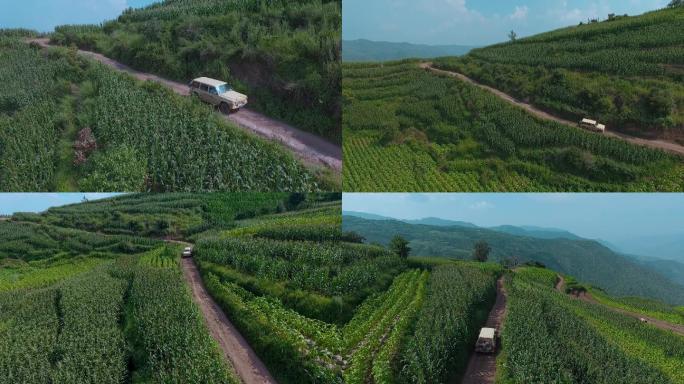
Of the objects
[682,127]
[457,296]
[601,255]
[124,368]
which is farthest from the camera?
[601,255]

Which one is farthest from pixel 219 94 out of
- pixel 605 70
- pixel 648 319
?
pixel 648 319

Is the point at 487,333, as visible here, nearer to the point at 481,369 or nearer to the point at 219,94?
the point at 481,369

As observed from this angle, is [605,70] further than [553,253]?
No

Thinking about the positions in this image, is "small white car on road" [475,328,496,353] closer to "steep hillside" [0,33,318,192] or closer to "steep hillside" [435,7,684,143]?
"steep hillside" [0,33,318,192]

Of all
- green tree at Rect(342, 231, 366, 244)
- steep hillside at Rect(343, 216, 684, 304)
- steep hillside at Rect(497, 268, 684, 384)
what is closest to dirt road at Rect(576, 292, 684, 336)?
steep hillside at Rect(497, 268, 684, 384)

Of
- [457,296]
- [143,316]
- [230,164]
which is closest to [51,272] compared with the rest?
[143,316]

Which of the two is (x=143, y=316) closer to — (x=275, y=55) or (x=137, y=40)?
(x=275, y=55)

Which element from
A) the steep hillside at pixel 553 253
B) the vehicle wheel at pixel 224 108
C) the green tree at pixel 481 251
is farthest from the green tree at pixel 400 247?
the vehicle wheel at pixel 224 108
